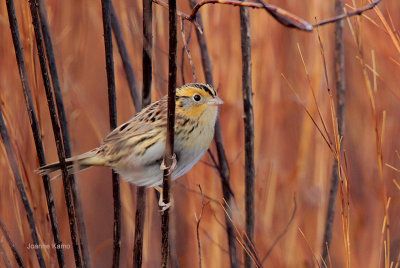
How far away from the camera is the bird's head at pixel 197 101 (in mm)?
1606

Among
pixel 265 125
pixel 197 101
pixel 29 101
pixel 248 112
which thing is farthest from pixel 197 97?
pixel 265 125

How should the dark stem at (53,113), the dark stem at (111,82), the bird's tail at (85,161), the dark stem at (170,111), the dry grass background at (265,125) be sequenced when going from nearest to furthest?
the dark stem at (170,111)
the dark stem at (53,113)
the dark stem at (111,82)
the bird's tail at (85,161)
the dry grass background at (265,125)

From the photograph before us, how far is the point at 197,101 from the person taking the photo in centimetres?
163

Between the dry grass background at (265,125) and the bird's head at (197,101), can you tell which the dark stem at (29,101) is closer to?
the bird's head at (197,101)

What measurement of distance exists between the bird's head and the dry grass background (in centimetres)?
33

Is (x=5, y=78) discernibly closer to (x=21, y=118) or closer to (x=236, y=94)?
(x=21, y=118)

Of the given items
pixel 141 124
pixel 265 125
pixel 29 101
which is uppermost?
pixel 29 101

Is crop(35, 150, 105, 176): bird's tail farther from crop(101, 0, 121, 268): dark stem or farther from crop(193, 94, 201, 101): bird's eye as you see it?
crop(193, 94, 201, 101): bird's eye

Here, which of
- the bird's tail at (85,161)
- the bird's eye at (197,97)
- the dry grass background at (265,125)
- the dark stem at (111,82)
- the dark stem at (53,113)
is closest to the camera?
the dark stem at (53,113)

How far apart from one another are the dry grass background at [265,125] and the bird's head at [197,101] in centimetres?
33

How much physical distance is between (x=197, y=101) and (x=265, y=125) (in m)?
1.07

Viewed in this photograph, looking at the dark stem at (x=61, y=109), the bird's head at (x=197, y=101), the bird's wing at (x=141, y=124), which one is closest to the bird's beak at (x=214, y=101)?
the bird's head at (x=197, y=101)

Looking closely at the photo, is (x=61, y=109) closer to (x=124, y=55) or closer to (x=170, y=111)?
(x=124, y=55)

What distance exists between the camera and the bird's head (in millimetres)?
1606
